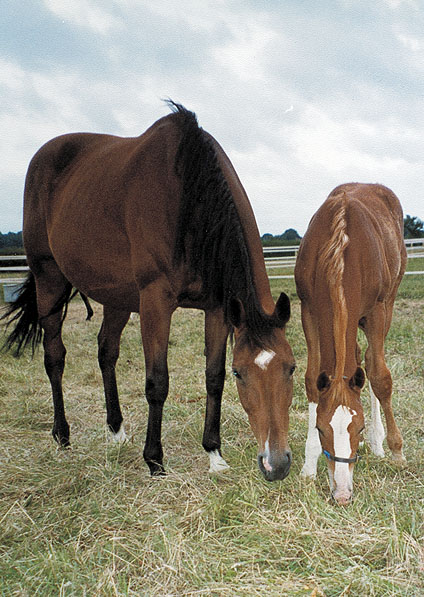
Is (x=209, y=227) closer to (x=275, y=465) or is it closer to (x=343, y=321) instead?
(x=343, y=321)

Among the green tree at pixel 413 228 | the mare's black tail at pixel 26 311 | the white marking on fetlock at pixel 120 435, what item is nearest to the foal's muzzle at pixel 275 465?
the white marking on fetlock at pixel 120 435

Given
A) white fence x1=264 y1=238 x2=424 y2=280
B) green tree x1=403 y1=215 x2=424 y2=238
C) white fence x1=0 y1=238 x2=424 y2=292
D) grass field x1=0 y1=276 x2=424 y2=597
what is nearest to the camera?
grass field x1=0 y1=276 x2=424 y2=597

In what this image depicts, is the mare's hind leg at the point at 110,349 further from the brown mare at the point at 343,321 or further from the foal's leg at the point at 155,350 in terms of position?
the brown mare at the point at 343,321

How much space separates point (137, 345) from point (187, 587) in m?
4.84

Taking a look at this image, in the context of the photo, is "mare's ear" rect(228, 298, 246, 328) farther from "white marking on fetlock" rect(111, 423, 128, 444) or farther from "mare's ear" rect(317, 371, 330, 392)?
"white marking on fetlock" rect(111, 423, 128, 444)

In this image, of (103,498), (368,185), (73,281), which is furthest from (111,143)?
(103,498)

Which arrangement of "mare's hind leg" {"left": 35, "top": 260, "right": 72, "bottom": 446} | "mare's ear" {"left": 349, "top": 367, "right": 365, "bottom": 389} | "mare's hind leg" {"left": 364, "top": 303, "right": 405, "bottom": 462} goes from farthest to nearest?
"mare's hind leg" {"left": 35, "top": 260, "right": 72, "bottom": 446} → "mare's hind leg" {"left": 364, "top": 303, "right": 405, "bottom": 462} → "mare's ear" {"left": 349, "top": 367, "right": 365, "bottom": 389}

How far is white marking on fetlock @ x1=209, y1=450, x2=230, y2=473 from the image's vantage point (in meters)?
3.12

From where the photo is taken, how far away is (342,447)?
2.37 metres

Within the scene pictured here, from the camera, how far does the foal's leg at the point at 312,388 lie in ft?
9.39

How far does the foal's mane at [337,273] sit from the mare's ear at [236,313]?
0.50 m

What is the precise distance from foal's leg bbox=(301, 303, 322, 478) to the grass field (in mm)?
110

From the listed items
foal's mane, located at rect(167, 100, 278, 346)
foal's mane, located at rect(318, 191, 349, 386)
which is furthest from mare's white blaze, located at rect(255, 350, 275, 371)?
foal's mane, located at rect(318, 191, 349, 386)

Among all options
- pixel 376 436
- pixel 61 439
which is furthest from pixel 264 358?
pixel 61 439
